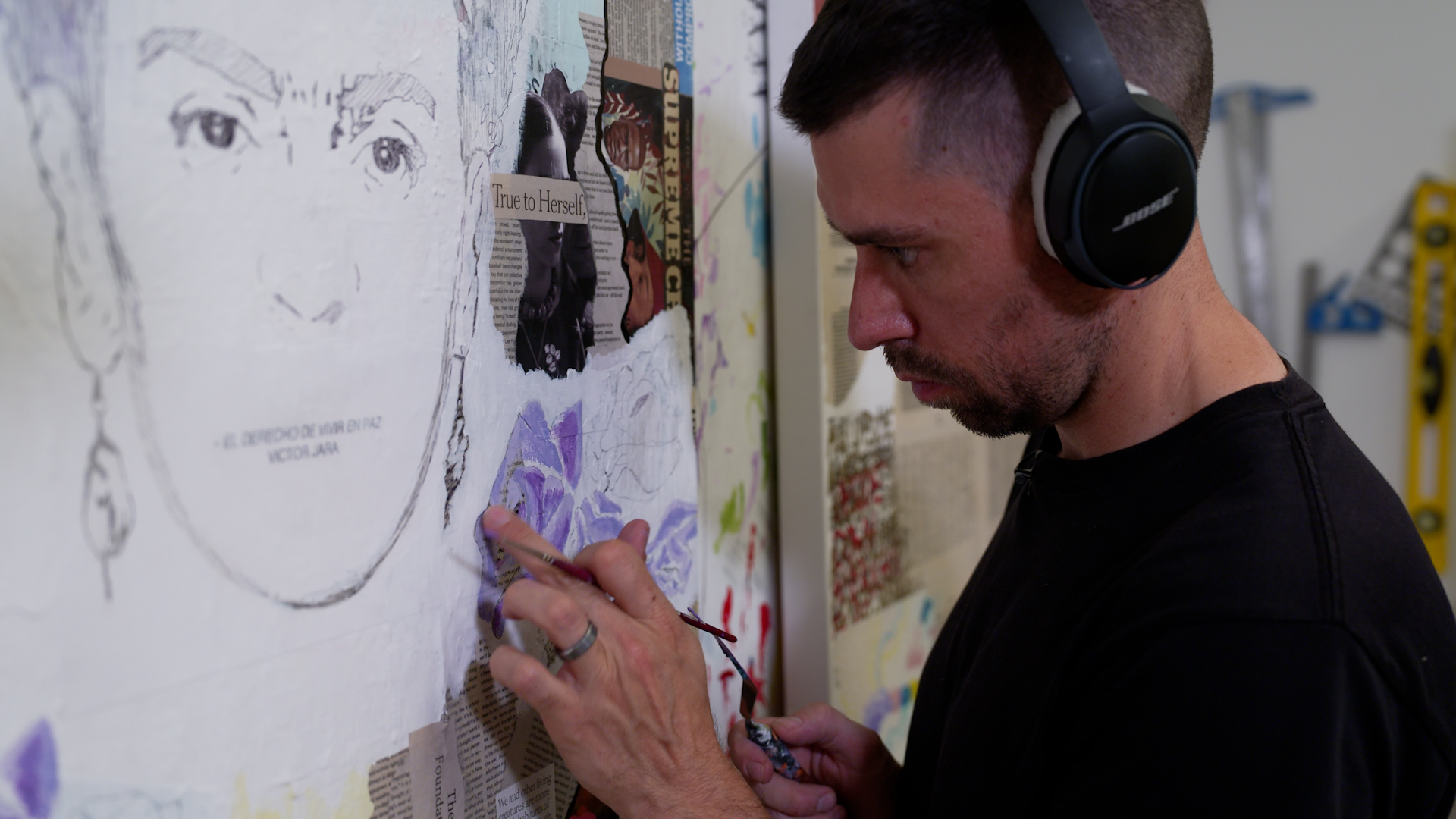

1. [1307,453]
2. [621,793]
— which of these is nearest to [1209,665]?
[1307,453]

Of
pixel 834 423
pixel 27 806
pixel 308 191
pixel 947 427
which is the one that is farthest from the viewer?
pixel 947 427

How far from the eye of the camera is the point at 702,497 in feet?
3.03

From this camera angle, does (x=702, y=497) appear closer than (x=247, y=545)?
No

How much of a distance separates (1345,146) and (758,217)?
2068 millimetres

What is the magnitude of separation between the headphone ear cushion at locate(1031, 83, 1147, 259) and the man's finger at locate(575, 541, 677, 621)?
1.18ft

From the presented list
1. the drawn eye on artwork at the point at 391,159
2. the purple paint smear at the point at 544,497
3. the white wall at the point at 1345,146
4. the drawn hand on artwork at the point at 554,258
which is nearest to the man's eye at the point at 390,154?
the drawn eye on artwork at the point at 391,159

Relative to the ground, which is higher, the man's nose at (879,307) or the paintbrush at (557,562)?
the man's nose at (879,307)

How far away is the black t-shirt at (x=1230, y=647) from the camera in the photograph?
19.5 inches

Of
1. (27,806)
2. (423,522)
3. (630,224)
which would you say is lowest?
(27,806)

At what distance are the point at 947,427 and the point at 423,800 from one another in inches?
35.5

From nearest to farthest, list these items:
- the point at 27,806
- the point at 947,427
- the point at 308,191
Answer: the point at 27,806 < the point at 308,191 < the point at 947,427

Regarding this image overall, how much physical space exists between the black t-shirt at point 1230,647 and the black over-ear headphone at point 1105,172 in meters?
0.13

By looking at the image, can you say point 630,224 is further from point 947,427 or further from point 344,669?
point 947,427

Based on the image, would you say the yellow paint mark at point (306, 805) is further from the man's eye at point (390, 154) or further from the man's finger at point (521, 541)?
the man's eye at point (390, 154)
